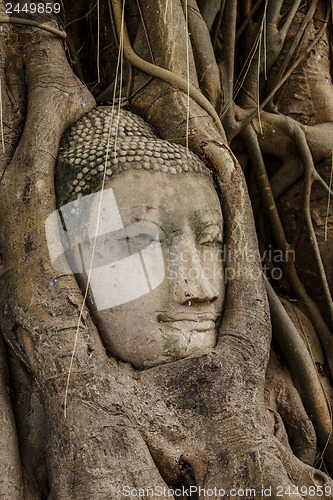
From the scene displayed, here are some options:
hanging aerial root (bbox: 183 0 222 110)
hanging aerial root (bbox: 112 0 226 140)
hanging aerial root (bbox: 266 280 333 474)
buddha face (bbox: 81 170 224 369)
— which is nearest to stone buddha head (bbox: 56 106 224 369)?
buddha face (bbox: 81 170 224 369)

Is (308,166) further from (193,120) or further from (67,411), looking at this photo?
(67,411)

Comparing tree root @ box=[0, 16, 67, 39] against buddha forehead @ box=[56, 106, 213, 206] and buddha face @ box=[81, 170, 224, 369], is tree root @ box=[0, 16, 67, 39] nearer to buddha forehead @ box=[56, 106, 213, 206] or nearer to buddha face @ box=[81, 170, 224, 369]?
buddha forehead @ box=[56, 106, 213, 206]

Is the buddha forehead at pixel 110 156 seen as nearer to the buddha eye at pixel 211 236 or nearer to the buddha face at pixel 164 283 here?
the buddha face at pixel 164 283

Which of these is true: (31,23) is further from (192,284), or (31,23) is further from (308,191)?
(308,191)

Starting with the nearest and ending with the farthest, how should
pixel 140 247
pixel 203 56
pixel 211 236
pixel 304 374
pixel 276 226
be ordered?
pixel 140 247 → pixel 211 236 → pixel 304 374 → pixel 203 56 → pixel 276 226

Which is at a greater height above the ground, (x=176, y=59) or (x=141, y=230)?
(x=176, y=59)

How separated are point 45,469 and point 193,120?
131 centimetres

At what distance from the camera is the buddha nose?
178cm

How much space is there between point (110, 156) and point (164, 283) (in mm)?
461

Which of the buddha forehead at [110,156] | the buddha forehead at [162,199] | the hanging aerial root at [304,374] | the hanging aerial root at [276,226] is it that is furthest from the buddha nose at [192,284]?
the hanging aerial root at [276,226]

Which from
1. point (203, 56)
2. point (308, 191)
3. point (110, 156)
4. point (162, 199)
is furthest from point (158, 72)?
point (308, 191)

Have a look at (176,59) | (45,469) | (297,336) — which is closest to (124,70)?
(176,59)

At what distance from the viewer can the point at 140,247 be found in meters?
1.78

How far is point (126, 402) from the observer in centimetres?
163
